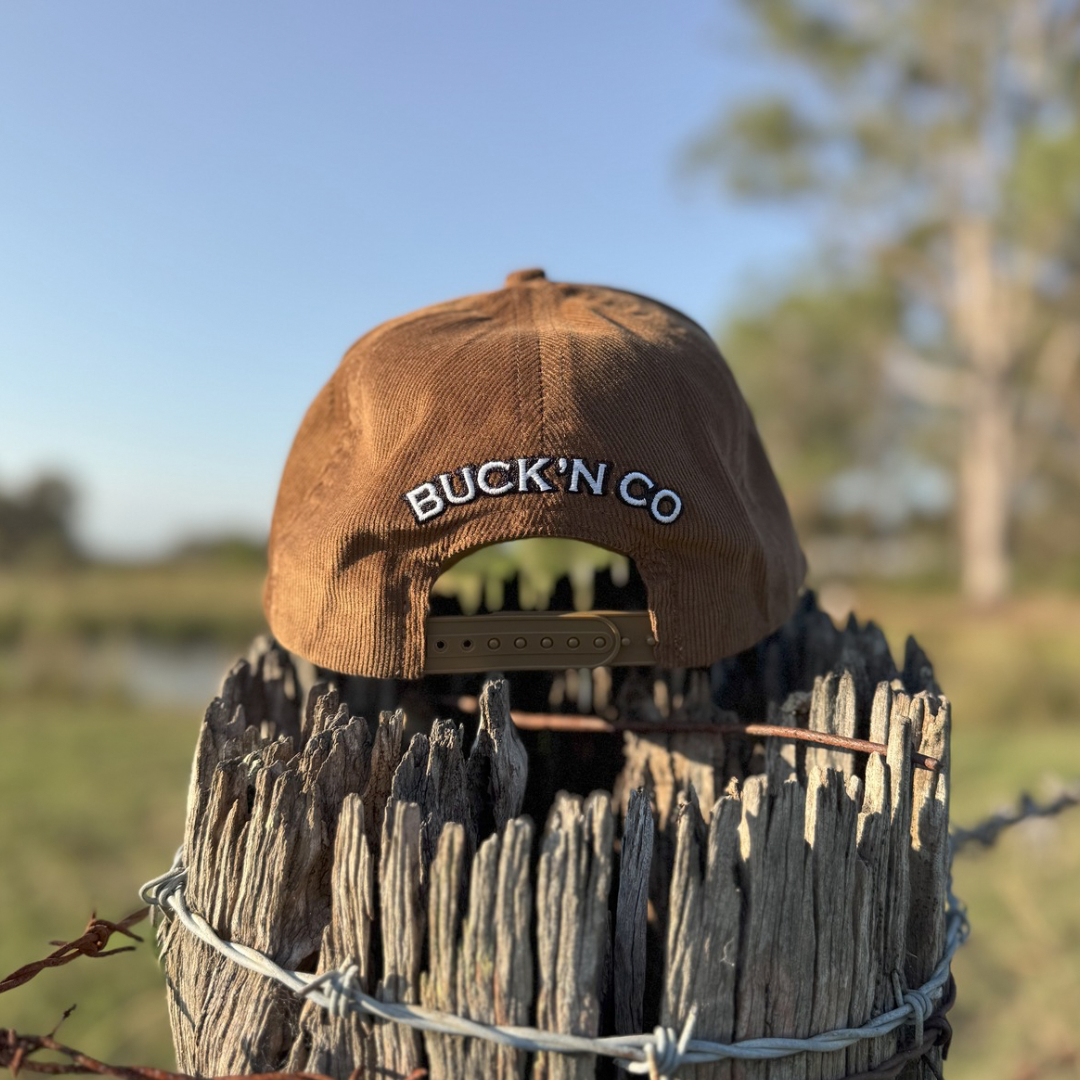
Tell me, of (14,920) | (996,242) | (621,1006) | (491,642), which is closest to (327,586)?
(491,642)

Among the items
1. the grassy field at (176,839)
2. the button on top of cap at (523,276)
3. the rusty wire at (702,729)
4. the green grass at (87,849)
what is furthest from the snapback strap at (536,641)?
the green grass at (87,849)

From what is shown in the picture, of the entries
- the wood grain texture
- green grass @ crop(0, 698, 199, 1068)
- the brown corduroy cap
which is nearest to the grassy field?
green grass @ crop(0, 698, 199, 1068)

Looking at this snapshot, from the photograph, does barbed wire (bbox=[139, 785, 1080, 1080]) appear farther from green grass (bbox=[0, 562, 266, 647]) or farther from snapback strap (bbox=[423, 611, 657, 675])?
green grass (bbox=[0, 562, 266, 647])

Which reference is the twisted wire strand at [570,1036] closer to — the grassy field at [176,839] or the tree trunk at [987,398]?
the grassy field at [176,839]

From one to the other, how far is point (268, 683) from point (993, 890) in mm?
4366

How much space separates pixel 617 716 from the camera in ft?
5.83

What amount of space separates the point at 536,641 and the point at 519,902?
417 millimetres

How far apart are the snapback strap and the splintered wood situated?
4.1 inches

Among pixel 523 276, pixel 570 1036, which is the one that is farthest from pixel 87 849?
pixel 570 1036

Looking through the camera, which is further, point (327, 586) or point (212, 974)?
point (327, 586)

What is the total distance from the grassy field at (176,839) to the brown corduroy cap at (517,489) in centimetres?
115

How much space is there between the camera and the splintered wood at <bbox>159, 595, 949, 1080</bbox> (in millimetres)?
904

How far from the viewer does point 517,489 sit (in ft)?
3.97

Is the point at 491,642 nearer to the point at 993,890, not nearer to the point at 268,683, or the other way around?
the point at 268,683
